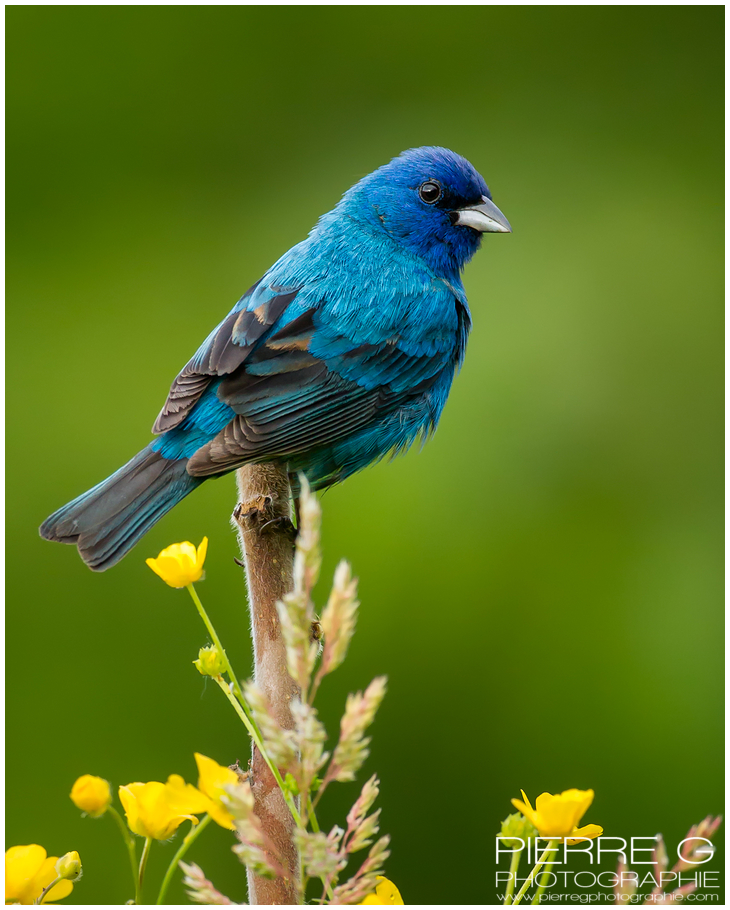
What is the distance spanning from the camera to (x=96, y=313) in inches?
161

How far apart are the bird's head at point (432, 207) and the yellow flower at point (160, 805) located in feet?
7.62

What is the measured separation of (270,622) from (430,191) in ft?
6.80

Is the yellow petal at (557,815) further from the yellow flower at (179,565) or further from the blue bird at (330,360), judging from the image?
the blue bird at (330,360)

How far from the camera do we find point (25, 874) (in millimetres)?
1150

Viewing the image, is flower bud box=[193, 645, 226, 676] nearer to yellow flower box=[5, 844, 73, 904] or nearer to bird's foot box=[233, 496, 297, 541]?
yellow flower box=[5, 844, 73, 904]

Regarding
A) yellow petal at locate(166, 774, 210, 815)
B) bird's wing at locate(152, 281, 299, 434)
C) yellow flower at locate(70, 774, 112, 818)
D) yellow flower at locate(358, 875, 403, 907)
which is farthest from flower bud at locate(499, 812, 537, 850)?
bird's wing at locate(152, 281, 299, 434)

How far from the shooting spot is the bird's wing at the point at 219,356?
2613mm

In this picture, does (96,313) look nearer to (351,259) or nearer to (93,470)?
(93,470)

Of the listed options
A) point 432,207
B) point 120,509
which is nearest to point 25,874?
point 120,509

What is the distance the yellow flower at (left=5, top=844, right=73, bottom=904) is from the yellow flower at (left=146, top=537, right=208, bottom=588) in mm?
383

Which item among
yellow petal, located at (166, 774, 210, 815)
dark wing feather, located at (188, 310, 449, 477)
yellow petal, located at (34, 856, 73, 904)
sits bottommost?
yellow petal, located at (34, 856, 73, 904)

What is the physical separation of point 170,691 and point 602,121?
9.73 feet

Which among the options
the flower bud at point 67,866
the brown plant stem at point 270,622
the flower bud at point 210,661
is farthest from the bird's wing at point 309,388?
the flower bud at point 67,866

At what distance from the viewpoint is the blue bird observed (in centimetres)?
251
